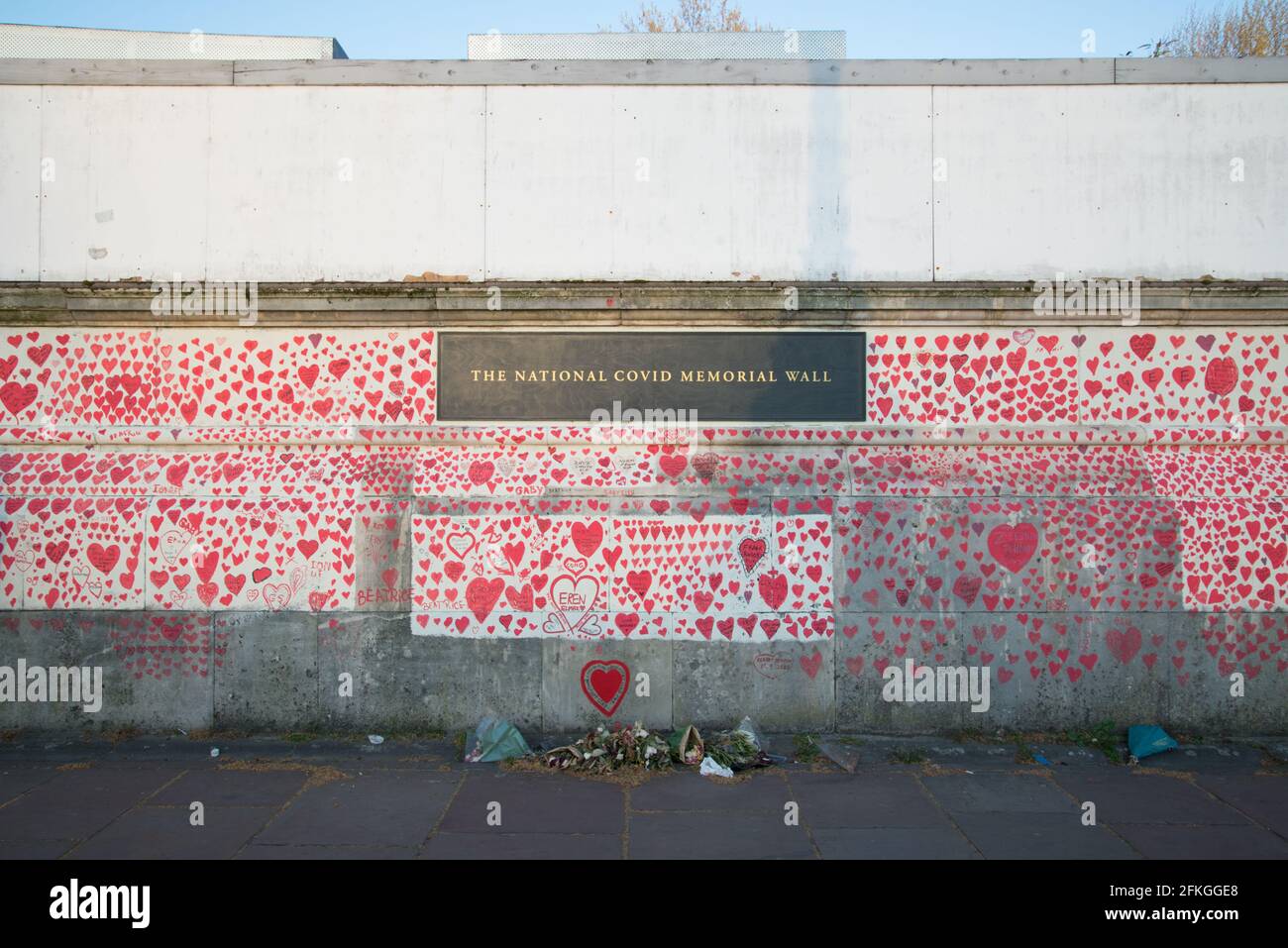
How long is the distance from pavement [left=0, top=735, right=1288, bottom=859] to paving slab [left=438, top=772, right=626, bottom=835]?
18mm

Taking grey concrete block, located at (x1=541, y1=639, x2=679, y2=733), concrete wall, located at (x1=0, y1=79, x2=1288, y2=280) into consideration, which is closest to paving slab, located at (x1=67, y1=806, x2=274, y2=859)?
grey concrete block, located at (x1=541, y1=639, x2=679, y2=733)

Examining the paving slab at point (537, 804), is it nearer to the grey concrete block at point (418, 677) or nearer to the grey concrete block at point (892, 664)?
the grey concrete block at point (418, 677)

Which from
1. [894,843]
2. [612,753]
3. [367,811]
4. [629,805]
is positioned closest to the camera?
[894,843]

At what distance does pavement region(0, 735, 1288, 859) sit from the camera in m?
5.35

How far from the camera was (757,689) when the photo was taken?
7285 mm

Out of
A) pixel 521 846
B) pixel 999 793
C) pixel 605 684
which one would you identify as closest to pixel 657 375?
pixel 605 684

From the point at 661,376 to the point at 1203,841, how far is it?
4.82 meters

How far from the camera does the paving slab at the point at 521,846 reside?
5.24 metres

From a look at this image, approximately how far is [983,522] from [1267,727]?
2.73m

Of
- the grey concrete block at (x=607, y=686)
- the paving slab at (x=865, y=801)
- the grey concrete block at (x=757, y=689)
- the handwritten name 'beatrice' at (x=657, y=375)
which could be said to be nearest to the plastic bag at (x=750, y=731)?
the grey concrete block at (x=757, y=689)

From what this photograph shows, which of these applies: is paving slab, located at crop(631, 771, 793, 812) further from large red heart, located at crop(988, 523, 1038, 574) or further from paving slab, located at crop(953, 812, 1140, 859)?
large red heart, located at crop(988, 523, 1038, 574)

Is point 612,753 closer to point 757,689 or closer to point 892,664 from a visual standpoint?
point 757,689

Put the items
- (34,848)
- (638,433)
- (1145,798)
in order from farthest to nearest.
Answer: (638,433) → (1145,798) → (34,848)

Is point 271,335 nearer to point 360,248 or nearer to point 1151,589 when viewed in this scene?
point 360,248
